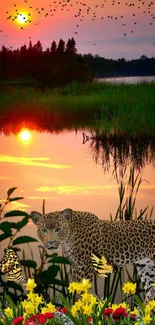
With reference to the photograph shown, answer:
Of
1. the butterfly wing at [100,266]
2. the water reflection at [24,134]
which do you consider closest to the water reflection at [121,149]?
the water reflection at [24,134]

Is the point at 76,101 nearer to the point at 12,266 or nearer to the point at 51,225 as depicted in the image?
the point at 51,225

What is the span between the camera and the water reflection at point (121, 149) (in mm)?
18422

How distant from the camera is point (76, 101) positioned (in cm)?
3177

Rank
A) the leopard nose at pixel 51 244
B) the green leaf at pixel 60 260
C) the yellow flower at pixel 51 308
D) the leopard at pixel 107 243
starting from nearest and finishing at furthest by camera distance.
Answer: the yellow flower at pixel 51 308 < the green leaf at pixel 60 260 < the leopard nose at pixel 51 244 < the leopard at pixel 107 243

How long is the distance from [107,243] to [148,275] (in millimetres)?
387

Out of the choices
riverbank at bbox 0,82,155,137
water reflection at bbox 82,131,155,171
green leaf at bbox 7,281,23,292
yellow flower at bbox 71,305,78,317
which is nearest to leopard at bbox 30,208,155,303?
green leaf at bbox 7,281,23,292

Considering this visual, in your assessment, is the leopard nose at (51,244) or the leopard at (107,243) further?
the leopard at (107,243)

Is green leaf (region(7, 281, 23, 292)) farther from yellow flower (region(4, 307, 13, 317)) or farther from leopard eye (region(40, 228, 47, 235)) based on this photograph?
yellow flower (region(4, 307, 13, 317))

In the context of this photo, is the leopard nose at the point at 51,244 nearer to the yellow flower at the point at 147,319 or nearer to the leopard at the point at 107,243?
the leopard at the point at 107,243

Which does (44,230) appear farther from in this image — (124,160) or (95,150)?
(95,150)

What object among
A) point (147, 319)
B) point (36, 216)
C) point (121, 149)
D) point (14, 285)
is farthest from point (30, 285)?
point (121, 149)

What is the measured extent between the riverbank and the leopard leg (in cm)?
Result: 1889

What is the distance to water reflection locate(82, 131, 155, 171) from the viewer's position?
18.4m

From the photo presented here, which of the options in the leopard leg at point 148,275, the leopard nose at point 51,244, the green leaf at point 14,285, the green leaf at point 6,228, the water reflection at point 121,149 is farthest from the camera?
the water reflection at point 121,149
